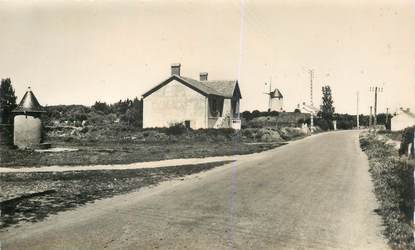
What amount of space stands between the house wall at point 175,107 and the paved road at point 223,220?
2875 cm

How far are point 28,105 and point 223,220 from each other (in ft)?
72.5

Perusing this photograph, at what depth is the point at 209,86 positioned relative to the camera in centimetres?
4788

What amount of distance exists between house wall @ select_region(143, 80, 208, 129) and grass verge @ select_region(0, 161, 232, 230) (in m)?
24.6

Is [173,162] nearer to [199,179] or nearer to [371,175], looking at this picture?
[199,179]

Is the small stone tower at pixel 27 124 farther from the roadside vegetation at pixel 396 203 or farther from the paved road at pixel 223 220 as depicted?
the roadside vegetation at pixel 396 203

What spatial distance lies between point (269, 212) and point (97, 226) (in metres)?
3.50

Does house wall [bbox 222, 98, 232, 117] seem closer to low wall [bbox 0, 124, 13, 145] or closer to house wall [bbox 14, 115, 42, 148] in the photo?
house wall [bbox 14, 115, 42, 148]

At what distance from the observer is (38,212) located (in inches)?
334

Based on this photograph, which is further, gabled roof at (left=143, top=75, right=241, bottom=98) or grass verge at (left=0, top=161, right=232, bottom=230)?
gabled roof at (left=143, top=75, right=241, bottom=98)

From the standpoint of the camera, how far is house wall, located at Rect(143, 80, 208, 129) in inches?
1633

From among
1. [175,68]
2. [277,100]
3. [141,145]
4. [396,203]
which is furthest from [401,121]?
[396,203]

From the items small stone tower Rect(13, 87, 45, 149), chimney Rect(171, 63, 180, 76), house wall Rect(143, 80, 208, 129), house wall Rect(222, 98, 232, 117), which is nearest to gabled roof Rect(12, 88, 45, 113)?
small stone tower Rect(13, 87, 45, 149)

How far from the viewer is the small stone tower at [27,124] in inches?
1003

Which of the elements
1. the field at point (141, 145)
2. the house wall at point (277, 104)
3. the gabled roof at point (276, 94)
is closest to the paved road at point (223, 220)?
the field at point (141, 145)
